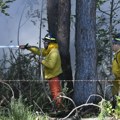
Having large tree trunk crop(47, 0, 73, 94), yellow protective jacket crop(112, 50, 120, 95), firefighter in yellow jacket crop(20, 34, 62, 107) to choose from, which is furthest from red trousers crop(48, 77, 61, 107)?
yellow protective jacket crop(112, 50, 120, 95)

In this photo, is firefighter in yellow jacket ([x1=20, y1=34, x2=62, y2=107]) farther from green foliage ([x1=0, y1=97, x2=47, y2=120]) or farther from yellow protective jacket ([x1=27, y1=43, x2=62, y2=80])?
green foliage ([x1=0, y1=97, x2=47, y2=120])

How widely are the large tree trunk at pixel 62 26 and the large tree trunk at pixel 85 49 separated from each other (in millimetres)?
563

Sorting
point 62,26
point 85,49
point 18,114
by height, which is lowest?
point 18,114

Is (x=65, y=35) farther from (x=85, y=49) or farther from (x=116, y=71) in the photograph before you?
(x=116, y=71)

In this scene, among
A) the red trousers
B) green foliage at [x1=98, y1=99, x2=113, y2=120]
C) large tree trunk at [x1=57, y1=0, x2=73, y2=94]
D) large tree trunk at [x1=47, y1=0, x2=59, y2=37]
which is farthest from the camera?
large tree trunk at [x1=47, y1=0, x2=59, y2=37]

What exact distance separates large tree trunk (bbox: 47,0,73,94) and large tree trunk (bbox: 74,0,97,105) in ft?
1.85

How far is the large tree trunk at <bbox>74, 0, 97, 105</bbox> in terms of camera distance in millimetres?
8805

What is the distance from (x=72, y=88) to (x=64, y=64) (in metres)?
0.50

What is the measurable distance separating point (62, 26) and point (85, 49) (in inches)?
34.0

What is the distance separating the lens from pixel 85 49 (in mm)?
8875

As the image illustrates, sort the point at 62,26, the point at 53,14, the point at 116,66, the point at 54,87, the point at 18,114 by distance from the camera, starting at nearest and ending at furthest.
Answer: the point at 18,114 → the point at 116,66 → the point at 54,87 → the point at 62,26 → the point at 53,14

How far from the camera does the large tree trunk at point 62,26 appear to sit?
942 cm

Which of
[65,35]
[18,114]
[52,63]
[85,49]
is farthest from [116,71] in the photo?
[18,114]

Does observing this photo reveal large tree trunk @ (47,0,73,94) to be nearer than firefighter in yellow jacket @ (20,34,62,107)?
No
